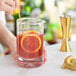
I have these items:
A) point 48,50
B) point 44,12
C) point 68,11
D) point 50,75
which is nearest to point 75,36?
point 68,11

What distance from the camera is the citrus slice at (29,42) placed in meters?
0.91

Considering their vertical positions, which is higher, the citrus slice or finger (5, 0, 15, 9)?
finger (5, 0, 15, 9)

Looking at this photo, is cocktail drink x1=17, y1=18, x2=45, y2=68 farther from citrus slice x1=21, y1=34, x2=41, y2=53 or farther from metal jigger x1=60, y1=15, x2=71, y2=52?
metal jigger x1=60, y1=15, x2=71, y2=52

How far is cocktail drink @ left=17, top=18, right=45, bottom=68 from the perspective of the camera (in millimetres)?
908

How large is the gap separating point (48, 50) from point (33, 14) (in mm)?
1763

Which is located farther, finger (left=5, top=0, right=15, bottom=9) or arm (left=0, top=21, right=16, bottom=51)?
arm (left=0, top=21, right=16, bottom=51)

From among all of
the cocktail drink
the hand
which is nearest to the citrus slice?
the cocktail drink

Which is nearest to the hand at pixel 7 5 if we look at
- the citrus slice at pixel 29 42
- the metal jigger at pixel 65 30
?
Answer: the citrus slice at pixel 29 42

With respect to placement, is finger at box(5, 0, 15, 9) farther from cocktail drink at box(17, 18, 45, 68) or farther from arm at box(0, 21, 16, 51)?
arm at box(0, 21, 16, 51)

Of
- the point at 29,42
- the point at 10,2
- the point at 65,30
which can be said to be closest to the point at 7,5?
the point at 10,2

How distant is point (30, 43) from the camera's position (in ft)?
2.98

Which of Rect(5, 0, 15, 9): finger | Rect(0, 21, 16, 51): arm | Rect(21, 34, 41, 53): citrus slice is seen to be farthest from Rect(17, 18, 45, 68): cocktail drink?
Rect(0, 21, 16, 51): arm

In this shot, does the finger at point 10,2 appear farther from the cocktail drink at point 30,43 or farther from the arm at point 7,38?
the arm at point 7,38

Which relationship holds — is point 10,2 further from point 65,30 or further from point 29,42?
point 65,30
